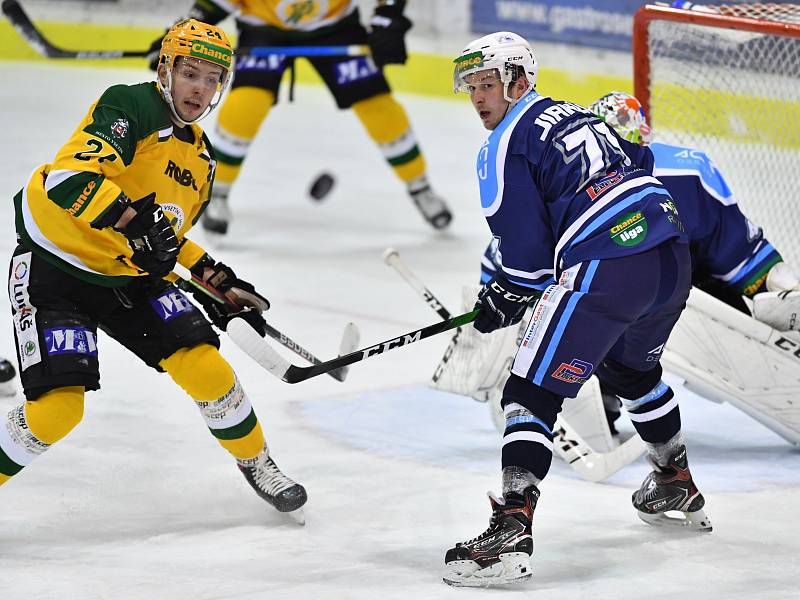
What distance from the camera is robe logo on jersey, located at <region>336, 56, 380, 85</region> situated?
17.5 ft

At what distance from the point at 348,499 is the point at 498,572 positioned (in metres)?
0.62

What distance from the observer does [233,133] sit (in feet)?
17.1

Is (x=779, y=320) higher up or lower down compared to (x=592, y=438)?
higher up

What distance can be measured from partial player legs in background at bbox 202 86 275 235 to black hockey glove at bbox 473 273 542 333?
264 centimetres

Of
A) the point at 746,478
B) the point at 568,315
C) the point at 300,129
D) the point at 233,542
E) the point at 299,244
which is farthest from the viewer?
the point at 300,129

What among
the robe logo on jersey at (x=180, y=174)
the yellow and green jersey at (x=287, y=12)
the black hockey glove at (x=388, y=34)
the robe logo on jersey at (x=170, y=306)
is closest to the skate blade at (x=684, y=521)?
the robe logo on jersey at (x=170, y=306)

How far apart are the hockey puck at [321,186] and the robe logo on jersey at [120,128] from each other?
3.23 meters

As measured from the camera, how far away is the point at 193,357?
275 cm

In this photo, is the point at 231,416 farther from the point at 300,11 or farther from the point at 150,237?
the point at 300,11

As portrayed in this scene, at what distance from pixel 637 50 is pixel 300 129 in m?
3.34

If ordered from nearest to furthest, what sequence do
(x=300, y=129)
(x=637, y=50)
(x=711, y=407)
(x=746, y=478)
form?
(x=746, y=478) < (x=711, y=407) < (x=637, y=50) < (x=300, y=129)

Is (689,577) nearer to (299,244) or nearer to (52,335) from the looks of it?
(52,335)

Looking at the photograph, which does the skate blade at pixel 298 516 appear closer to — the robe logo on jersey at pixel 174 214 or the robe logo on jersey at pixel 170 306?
the robe logo on jersey at pixel 170 306

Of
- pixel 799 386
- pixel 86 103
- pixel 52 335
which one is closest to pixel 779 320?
pixel 799 386
